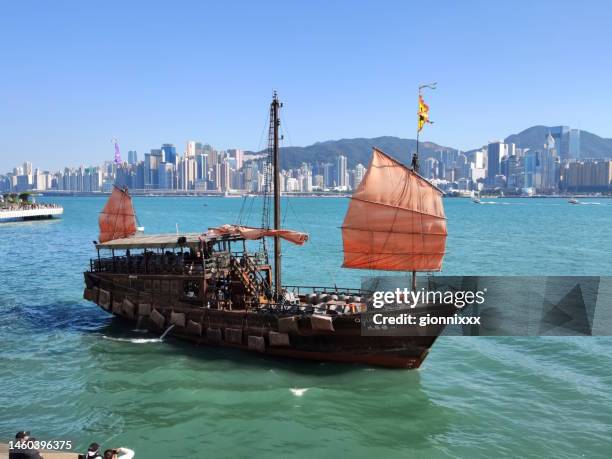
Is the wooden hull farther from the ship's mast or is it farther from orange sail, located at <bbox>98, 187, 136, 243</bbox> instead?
orange sail, located at <bbox>98, 187, 136, 243</bbox>

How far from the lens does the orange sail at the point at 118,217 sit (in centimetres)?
3166

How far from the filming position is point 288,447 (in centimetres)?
1516

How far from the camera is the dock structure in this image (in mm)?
95688

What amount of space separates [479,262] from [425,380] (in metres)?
31.6

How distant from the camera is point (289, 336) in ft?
68.7

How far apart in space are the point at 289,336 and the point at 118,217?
51.1ft

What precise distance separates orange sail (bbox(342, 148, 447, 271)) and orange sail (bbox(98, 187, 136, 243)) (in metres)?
14.3

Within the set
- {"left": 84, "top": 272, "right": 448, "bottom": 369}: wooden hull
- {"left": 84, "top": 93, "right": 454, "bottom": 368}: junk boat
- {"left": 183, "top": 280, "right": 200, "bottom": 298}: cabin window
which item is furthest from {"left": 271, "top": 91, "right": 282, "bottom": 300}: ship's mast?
{"left": 183, "top": 280, "right": 200, "bottom": 298}: cabin window

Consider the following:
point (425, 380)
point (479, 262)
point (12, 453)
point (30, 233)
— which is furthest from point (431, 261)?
point (30, 233)

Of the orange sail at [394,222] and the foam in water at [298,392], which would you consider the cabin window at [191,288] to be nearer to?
the orange sail at [394,222]

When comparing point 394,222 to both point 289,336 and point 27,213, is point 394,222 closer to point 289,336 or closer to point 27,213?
point 289,336

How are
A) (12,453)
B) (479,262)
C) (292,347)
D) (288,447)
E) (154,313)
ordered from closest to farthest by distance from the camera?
(12,453) → (288,447) → (292,347) → (154,313) → (479,262)

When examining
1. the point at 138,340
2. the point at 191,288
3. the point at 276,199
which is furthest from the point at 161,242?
the point at 276,199

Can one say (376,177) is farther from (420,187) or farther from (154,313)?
(154,313)
